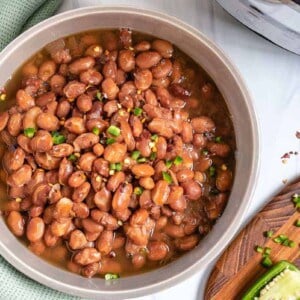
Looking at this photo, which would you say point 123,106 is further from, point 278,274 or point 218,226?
point 278,274

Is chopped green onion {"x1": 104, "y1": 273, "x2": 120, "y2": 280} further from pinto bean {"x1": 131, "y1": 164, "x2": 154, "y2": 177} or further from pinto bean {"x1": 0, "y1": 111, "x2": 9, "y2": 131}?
pinto bean {"x1": 0, "y1": 111, "x2": 9, "y2": 131}

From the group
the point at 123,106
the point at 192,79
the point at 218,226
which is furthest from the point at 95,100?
the point at 218,226

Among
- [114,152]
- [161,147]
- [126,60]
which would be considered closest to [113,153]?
[114,152]

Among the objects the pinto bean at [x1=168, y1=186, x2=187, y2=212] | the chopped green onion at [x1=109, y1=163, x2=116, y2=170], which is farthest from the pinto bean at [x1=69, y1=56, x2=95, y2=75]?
the pinto bean at [x1=168, y1=186, x2=187, y2=212]

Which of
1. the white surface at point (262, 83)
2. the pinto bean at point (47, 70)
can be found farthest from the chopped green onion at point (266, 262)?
the pinto bean at point (47, 70)

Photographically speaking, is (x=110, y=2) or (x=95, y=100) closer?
(x=95, y=100)

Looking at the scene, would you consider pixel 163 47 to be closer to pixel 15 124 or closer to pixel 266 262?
pixel 15 124
